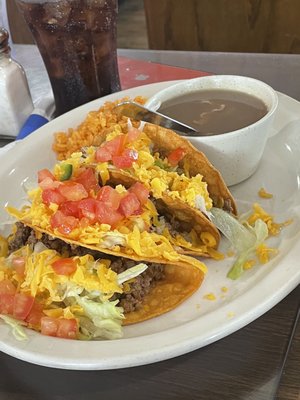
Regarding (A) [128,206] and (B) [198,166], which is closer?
(A) [128,206]

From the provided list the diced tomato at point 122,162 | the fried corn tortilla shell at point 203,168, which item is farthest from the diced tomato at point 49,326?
the fried corn tortilla shell at point 203,168

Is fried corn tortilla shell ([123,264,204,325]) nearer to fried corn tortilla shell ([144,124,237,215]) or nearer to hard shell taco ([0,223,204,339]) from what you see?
hard shell taco ([0,223,204,339])

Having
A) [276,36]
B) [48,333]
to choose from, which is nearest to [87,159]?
[48,333]

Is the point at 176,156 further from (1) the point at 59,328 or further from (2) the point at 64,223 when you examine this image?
(1) the point at 59,328

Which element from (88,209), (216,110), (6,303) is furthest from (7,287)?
(216,110)

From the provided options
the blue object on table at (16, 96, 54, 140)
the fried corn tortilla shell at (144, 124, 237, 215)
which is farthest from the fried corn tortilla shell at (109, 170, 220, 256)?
the blue object on table at (16, 96, 54, 140)

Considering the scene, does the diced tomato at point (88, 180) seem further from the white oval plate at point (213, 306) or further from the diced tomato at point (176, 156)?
the white oval plate at point (213, 306)

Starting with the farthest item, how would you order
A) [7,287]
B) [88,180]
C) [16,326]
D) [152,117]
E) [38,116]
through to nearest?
[38,116], [152,117], [88,180], [7,287], [16,326]
